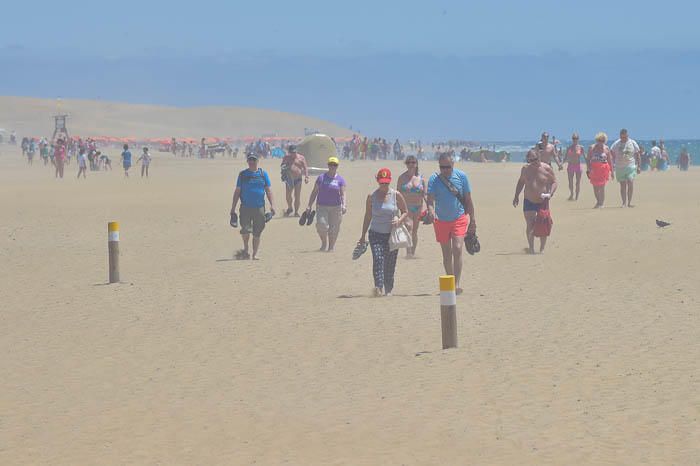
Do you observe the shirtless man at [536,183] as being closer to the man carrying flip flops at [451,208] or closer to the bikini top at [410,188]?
the bikini top at [410,188]

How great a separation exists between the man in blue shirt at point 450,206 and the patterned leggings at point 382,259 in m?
0.70

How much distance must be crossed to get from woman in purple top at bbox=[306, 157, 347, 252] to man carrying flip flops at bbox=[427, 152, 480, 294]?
5.00 meters

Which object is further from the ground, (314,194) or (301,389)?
(314,194)

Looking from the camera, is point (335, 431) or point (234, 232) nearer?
point (335, 431)

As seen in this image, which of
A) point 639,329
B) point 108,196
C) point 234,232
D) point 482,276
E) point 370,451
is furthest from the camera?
point 108,196

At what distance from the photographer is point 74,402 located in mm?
9812

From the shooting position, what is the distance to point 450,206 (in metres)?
14.3

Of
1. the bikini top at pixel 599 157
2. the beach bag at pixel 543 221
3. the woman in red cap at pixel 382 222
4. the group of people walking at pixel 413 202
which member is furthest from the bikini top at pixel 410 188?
the bikini top at pixel 599 157

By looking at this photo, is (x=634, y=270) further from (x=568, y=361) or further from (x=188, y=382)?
(x=188, y=382)

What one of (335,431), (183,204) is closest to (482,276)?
(335,431)

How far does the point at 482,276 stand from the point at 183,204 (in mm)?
19041

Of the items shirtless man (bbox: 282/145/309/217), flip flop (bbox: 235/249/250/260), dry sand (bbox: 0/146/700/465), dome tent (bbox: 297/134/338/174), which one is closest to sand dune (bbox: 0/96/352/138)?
dome tent (bbox: 297/134/338/174)

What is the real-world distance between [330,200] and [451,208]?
5759 millimetres

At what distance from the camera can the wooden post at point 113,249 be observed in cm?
1680
